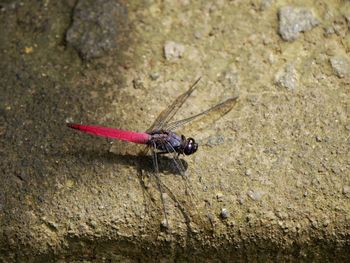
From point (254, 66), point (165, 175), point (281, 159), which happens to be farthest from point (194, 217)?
point (254, 66)

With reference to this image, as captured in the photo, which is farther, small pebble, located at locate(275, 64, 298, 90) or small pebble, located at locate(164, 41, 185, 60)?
small pebble, located at locate(164, 41, 185, 60)

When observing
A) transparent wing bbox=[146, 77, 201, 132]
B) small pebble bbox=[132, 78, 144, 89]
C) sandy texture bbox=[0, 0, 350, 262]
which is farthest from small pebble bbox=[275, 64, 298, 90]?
small pebble bbox=[132, 78, 144, 89]

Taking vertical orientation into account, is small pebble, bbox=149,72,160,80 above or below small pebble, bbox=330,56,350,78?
below

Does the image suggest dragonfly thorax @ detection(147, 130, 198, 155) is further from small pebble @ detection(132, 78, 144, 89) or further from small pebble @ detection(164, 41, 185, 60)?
small pebble @ detection(164, 41, 185, 60)

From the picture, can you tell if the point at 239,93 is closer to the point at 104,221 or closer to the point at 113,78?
the point at 113,78

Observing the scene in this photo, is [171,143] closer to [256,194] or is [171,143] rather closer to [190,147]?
[190,147]

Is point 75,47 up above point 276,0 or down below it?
below

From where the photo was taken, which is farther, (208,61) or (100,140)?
(208,61)
